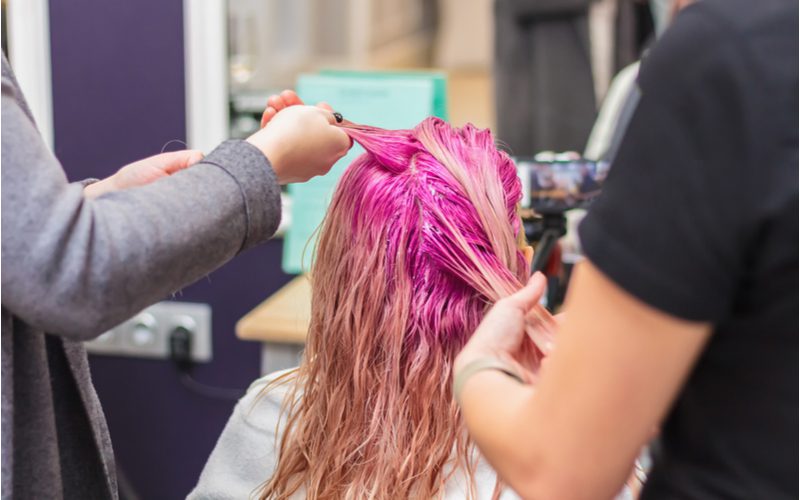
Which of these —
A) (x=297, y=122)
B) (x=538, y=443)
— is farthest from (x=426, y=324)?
(x=538, y=443)

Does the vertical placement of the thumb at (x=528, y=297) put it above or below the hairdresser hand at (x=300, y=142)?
below

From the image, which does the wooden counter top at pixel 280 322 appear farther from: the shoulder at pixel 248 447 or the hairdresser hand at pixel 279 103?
the hairdresser hand at pixel 279 103

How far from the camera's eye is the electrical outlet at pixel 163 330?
87.0 inches

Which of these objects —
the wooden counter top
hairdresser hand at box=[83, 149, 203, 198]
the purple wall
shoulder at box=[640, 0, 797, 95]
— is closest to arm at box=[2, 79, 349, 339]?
hairdresser hand at box=[83, 149, 203, 198]

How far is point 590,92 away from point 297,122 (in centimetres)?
167

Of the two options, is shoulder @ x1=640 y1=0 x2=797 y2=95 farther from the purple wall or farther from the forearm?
the purple wall

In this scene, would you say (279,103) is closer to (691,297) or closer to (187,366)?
(691,297)

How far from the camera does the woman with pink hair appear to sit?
39.5 inches

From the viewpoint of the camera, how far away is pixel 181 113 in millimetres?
2143

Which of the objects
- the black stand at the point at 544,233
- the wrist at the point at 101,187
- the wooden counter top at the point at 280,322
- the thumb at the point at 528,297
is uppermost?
the wrist at the point at 101,187

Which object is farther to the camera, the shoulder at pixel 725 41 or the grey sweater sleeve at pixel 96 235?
the grey sweater sleeve at pixel 96 235

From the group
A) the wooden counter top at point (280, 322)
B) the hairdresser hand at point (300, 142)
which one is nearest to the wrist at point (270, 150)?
the hairdresser hand at point (300, 142)

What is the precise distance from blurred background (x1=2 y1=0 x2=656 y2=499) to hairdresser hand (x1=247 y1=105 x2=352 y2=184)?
0.97m

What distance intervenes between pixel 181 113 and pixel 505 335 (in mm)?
1578
